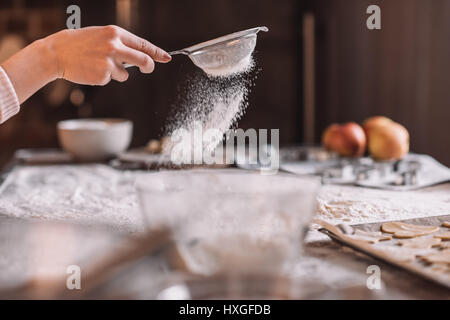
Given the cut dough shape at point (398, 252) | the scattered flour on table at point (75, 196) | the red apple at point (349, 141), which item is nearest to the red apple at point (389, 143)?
the red apple at point (349, 141)

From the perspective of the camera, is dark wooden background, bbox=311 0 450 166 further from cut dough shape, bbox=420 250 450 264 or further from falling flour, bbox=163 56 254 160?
cut dough shape, bbox=420 250 450 264

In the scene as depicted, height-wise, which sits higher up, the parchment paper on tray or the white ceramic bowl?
the white ceramic bowl

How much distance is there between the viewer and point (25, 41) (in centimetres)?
291

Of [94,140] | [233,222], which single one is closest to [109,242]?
[233,222]

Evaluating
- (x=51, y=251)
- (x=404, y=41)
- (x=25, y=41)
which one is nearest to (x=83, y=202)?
(x=51, y=251)

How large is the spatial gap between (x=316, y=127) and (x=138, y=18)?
111 cm

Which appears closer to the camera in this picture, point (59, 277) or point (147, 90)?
point (59, 277)

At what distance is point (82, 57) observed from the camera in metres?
0.83

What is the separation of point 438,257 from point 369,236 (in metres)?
0.09

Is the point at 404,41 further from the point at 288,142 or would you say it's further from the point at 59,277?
the point at 59,277

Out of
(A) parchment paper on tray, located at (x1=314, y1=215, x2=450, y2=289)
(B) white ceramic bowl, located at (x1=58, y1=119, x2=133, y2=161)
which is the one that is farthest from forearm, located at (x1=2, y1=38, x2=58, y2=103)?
(A) parchment paper on tray, located at (x1=314, y1=215, x2=450, y2=289)

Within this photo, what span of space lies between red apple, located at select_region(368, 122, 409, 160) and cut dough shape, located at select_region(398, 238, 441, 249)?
0.62 meters

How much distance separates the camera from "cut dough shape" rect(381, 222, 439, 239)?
0.59 m

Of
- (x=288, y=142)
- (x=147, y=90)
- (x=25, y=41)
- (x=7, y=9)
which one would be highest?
(x=7, y=9)
